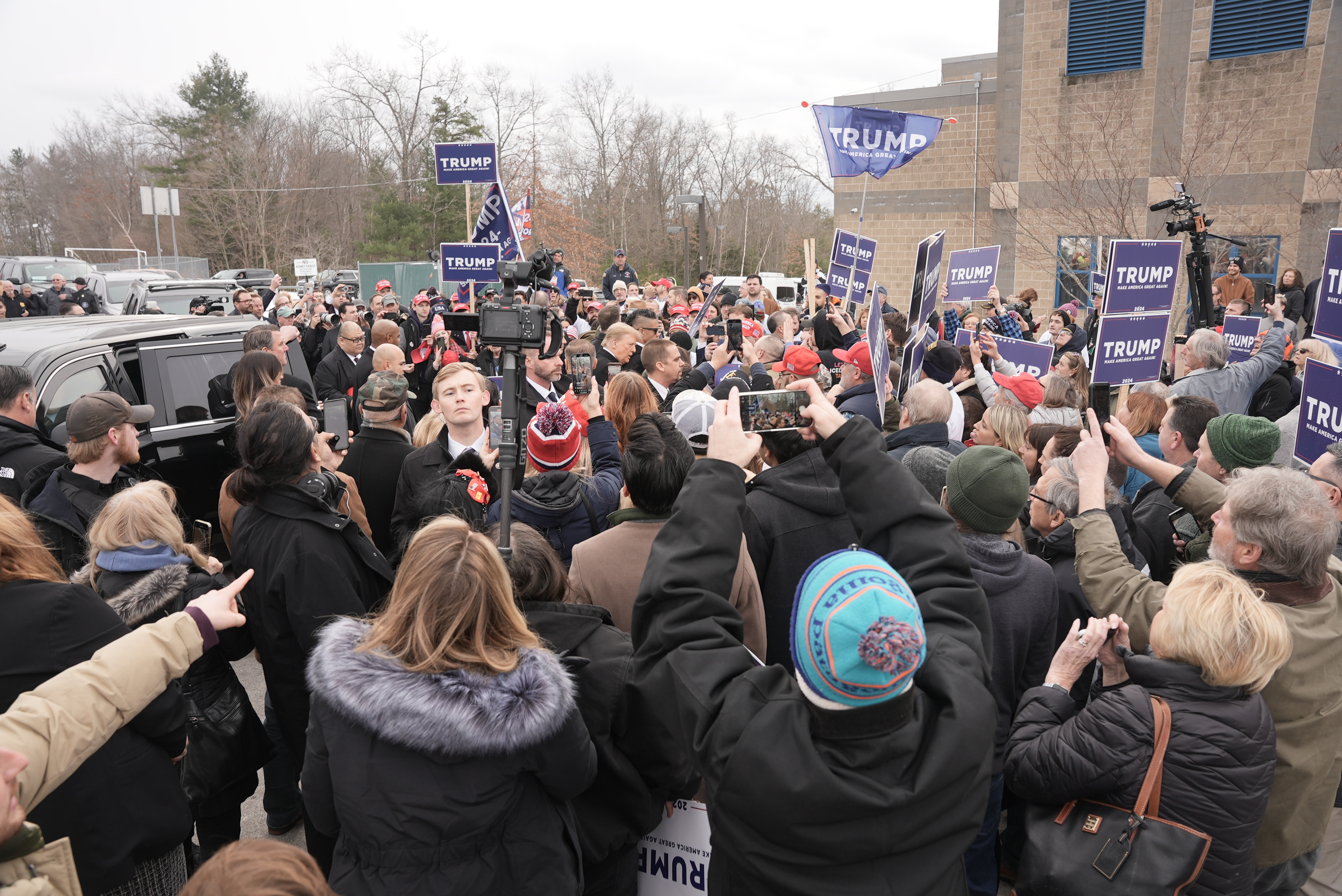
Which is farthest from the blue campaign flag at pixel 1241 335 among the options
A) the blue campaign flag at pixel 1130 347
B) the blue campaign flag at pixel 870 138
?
the blue campaign flag at pixel 870 138

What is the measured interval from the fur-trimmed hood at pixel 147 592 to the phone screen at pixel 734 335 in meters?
6.66

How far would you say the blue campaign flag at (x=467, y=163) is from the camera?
34.8 feet

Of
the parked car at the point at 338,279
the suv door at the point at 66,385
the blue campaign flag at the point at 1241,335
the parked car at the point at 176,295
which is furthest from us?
the parked car at the point at 338,279

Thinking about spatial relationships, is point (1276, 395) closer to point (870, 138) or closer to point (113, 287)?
point (870, 138)

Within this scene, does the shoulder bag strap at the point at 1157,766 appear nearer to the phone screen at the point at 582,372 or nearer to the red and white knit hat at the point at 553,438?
the red and white knit hat at the point at 553,438

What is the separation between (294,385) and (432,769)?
5235 millimetres

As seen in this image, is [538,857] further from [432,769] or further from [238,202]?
[238,202]

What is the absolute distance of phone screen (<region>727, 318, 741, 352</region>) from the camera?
30.3ft

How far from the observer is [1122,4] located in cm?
1952

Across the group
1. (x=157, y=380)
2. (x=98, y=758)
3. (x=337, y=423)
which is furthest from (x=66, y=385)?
(x=98, y=758)

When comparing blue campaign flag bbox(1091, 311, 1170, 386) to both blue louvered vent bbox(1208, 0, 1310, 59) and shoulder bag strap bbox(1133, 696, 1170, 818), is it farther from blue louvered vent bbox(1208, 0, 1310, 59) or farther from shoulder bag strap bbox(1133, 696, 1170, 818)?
blue louvered vent bbox(1208, 0, 1310, 59)

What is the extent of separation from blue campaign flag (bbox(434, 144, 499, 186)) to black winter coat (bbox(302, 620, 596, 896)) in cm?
938

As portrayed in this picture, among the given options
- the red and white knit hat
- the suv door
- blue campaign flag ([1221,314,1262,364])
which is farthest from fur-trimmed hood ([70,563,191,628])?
blue campaign flag ([1221,314,1262,364])

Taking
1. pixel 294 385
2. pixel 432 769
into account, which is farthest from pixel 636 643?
pixel 294 385
